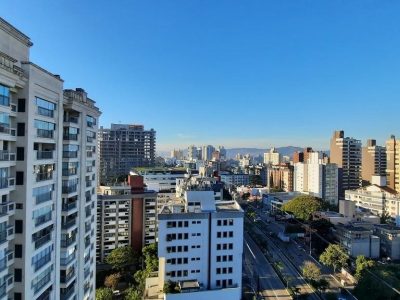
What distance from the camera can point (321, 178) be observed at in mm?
39188

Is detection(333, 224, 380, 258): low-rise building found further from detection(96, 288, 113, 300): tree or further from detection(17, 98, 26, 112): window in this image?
detection(17, 98, 26, 112): window

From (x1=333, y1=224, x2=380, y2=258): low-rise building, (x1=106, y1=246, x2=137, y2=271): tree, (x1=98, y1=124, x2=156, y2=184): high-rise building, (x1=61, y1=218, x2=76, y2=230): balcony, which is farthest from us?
(x1=98, y1=124, x2=156, y2=184): high-rise building

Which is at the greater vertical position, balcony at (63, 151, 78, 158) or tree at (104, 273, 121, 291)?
balcony at (63, 151, 78, 158)

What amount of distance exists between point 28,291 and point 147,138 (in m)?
→ 43.7

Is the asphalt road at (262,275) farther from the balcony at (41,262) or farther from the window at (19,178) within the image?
the window at (19,178)

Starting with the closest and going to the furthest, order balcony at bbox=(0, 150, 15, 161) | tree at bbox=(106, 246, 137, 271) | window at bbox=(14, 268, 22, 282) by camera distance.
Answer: balcony at bbox=(0, 150, 15, 161) → window at bbox=(14, 268, 22, 282) → tree at bbox=(106, 246, 137, 271)

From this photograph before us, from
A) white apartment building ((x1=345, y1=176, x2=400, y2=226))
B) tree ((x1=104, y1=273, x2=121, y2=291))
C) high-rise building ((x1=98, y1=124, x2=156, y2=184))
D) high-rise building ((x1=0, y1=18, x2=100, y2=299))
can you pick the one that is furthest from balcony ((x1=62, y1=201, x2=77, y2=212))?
high-rise building ((x1=98, y1=124, x2=156, y2=184))

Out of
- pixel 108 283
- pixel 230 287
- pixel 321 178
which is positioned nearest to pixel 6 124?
pixel 230 287

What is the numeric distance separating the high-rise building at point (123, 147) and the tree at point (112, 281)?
94.5 feet

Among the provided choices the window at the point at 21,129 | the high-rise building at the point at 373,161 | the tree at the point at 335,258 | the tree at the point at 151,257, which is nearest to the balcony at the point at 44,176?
the window at the point at 21,129

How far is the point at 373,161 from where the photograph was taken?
143ft

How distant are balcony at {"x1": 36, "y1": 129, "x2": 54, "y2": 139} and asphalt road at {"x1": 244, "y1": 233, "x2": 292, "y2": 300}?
42.8ft

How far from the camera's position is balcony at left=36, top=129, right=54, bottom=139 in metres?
6.14

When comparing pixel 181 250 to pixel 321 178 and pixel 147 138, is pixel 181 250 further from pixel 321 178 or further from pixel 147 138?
pixel 147 138
